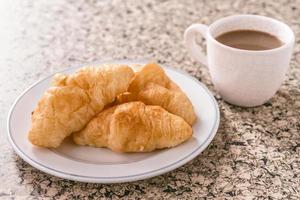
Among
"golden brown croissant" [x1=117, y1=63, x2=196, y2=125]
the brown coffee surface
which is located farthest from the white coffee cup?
"golden brown croissant" [x1=117, y1=63, x2=196, y2=125]

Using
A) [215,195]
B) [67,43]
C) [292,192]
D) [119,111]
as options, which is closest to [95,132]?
[119,111]

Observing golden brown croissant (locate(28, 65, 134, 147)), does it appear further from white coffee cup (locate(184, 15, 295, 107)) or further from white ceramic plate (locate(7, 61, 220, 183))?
white coffee cup (locate(184, 15, 295, 107))

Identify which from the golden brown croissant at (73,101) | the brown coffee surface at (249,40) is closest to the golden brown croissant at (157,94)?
the golden brown croissant at (73,101)

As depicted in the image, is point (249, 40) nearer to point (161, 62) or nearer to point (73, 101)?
point (161, 62)

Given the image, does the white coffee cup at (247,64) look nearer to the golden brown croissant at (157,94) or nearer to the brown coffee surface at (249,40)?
the brown coffee surface at (249,40)

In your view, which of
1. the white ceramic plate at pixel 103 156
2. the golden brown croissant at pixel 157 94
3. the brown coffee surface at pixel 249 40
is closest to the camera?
the white ceramic plate at pixel 103 156

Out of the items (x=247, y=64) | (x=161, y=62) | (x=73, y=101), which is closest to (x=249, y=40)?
(x=247, y=64)
